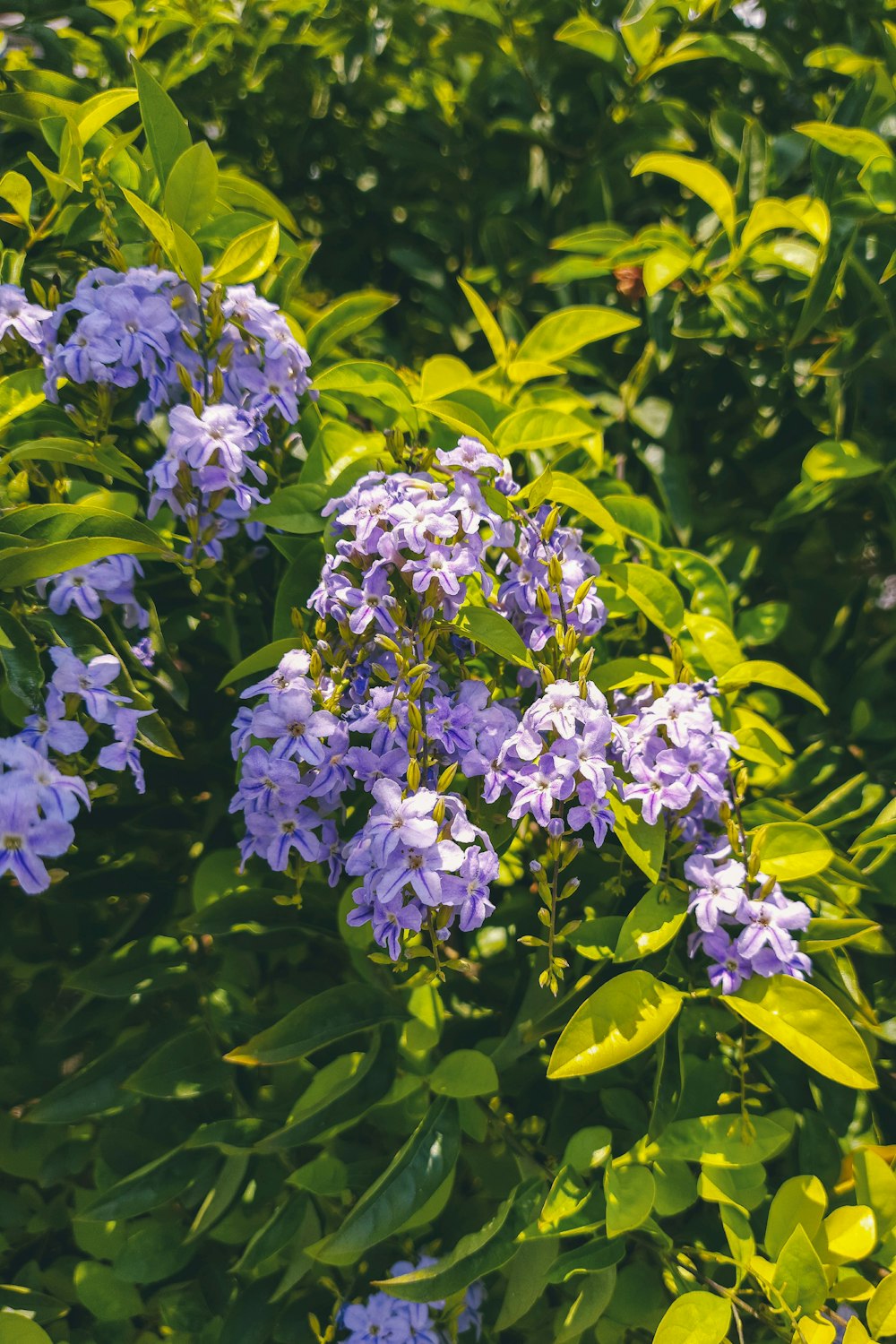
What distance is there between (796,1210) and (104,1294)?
3.09 feet

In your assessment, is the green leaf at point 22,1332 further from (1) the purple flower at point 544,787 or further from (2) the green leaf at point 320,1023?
(1) the purple flower at point 544,787

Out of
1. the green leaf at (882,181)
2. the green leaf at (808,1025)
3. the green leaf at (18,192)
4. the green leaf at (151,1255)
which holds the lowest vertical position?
the green leaf at (151,1255)

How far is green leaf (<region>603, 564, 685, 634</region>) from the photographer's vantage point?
4.12 feet

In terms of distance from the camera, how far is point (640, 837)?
114cm

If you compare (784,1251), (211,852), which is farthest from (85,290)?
(784,1251)

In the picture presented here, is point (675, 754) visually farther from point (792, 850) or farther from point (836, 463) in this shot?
point (836, 463)

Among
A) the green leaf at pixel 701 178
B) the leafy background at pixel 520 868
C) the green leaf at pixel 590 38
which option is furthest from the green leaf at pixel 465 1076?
the green leaf at pixel 590 38

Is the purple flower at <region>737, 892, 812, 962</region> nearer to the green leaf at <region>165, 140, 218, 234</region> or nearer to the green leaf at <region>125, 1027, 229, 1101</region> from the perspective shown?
the green leaf at <region>125, 1027, 229, 1101</region>

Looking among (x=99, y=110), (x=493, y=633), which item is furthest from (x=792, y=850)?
(x=99, y=110)

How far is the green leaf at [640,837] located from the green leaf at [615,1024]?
120 mm

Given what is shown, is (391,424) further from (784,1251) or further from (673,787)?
(784,1251)

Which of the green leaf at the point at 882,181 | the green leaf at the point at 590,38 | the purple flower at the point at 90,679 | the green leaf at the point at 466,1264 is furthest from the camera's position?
the green leaf at the point at 590,38

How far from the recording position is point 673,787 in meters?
1.11

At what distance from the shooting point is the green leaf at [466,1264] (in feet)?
3.79
